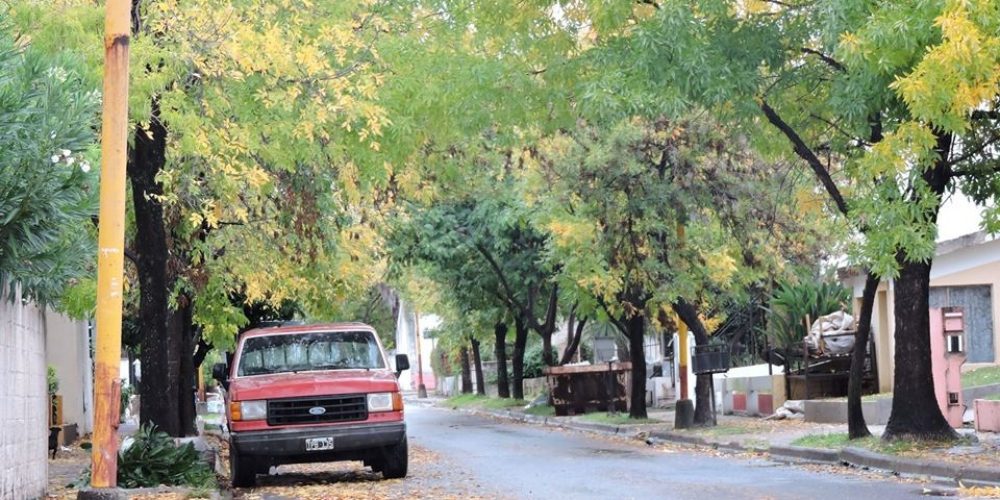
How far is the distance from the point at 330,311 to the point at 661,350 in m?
27.3

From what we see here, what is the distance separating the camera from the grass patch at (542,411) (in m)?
40.7

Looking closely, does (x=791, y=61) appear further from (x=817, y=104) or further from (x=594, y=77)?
(x=594, y=77)

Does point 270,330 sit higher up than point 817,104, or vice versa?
point 817,104

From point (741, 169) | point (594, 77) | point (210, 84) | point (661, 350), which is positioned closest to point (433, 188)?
point (594, 77)

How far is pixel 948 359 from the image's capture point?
21.4 m

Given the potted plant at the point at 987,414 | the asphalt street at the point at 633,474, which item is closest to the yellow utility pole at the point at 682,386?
the asphalt street at the point at 633,474

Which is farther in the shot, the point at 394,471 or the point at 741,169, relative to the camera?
the point at 741,169

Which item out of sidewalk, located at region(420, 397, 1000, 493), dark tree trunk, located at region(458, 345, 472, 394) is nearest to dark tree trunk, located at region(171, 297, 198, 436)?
sidewalk, located at region(420, 397, 1000, 493)

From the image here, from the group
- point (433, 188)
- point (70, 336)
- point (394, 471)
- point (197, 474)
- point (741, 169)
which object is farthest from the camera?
point (70, 336)

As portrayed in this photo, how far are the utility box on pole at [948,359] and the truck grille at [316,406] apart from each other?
8.71m

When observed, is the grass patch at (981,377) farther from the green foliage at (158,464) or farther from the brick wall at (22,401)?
the brick wall at (22,401)

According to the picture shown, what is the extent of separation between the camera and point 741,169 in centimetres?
2817

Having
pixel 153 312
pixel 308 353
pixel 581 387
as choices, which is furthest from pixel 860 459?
pixel 581 387

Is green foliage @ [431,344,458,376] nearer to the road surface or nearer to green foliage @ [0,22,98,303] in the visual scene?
the road surface
